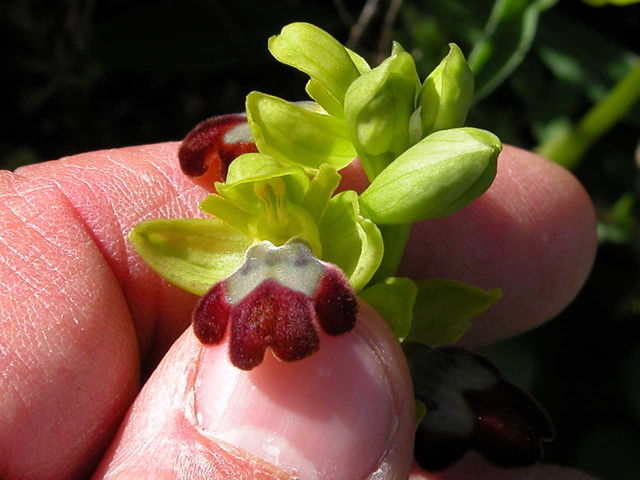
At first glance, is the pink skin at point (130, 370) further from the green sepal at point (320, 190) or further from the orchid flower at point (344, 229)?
the green sepal at point (320, 190)

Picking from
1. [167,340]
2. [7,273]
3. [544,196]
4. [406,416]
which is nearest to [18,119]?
[167,340]

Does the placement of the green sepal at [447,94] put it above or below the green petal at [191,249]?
above

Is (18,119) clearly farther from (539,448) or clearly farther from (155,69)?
(539,448)

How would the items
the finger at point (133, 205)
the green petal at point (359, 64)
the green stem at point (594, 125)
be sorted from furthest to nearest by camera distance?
the green stem at point (594, 125), the finger at point (133, 205), the green petal at point (359, 64)

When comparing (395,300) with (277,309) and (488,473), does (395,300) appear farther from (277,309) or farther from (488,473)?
(488,473)

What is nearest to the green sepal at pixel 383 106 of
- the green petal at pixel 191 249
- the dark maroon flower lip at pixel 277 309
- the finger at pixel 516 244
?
the dark maroon flower lip at pixel 277 309
